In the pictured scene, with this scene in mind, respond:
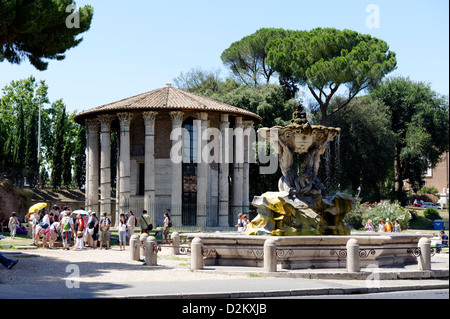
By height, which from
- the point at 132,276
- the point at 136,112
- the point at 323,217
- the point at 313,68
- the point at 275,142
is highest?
the point at 313,68

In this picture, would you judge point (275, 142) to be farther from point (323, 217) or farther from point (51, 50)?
point (51, 50)

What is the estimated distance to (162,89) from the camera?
45312mm

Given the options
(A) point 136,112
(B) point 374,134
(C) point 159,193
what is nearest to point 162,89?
(A) point 136,112

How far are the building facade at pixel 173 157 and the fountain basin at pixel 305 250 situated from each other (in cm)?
2475

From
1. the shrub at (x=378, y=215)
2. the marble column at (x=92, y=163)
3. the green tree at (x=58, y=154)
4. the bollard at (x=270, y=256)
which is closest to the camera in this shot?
the bollard at (x=270, y=256)

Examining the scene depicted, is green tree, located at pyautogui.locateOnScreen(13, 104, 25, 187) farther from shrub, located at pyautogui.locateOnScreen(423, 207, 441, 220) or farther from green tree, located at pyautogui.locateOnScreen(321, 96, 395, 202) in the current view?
shrub, located at pyautogui.locateOnScreen(423, 207, 441, 220)

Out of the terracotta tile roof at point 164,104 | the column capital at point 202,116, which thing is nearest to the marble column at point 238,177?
the terracotta tile roof at point 164,104

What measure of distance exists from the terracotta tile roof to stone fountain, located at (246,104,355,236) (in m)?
23.2

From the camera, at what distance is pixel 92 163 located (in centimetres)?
4488

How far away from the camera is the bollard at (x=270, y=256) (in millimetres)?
14266

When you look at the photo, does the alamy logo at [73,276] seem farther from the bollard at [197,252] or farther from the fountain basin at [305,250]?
the fountain basin at [305,250]

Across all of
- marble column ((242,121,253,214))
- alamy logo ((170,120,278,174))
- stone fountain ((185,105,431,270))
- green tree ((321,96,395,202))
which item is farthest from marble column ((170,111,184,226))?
stone fountain ((185,105,431,270))

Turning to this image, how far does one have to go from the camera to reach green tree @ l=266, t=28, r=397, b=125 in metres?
47.7
